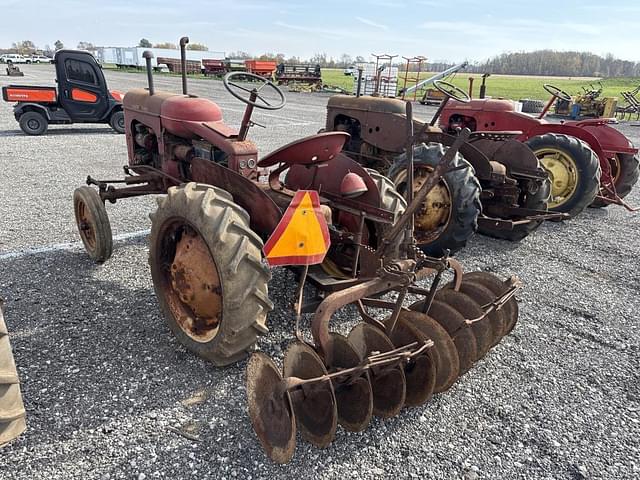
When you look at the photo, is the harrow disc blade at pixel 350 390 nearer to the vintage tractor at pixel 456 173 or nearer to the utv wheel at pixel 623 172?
the vintage tractor at pixel 456 173

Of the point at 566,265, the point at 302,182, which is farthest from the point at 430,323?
the point at 566,265

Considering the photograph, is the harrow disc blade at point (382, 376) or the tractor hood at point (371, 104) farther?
the tractor hood at point (371, 104)

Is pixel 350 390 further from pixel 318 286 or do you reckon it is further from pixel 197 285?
pixel 197 285

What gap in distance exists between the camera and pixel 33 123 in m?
11.1

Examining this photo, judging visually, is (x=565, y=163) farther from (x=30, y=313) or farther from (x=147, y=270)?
(x=30, y=313)

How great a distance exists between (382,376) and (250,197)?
132 cm

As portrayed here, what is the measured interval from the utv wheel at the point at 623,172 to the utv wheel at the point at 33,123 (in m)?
11.8

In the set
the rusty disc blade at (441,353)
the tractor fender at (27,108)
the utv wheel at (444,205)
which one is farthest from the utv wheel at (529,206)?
the tractor fender at (27,108)

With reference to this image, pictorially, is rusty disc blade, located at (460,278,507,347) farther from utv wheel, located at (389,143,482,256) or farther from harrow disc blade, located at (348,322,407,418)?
utv wheel, located at (389,143,482,256)

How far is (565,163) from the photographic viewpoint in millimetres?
5918

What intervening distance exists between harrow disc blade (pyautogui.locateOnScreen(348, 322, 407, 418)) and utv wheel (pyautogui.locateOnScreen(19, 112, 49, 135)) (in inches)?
457

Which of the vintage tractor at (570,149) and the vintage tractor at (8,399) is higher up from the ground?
the vintage tractor at (570,149)

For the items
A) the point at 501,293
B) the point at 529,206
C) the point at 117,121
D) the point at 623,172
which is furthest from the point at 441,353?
the point at 117,121

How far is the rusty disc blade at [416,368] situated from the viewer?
2.29 meters
